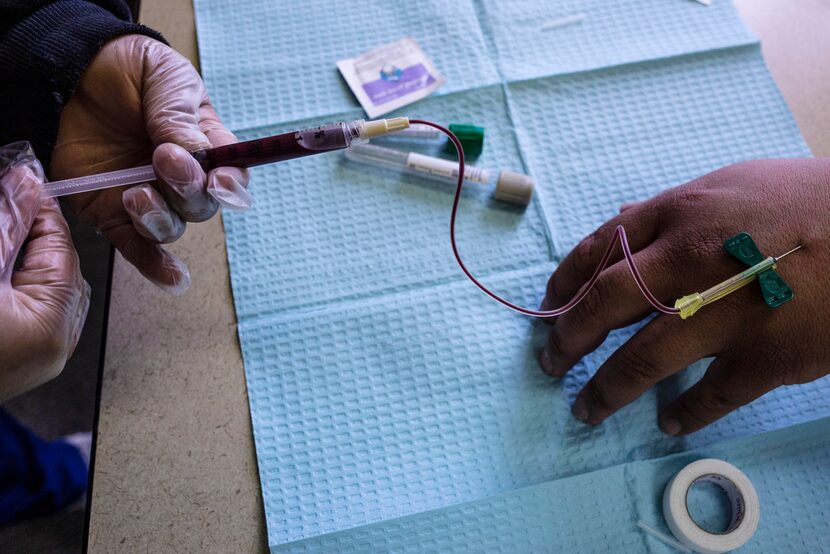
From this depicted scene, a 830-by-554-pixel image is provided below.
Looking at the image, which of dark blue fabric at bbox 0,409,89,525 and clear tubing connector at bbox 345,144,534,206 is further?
dark blue fabric at bbox 0,409,89,525

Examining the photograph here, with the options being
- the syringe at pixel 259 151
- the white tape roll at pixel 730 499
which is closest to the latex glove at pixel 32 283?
the syringe at pixel 259 151

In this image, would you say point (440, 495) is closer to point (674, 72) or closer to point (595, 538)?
point (595, 538)

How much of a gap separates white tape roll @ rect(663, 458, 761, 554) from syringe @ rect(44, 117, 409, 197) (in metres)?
0.54

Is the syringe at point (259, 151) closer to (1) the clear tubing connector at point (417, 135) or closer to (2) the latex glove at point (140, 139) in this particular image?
(2) the latex glove at point (140, 139)

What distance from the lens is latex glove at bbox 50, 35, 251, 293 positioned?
2.30 feet

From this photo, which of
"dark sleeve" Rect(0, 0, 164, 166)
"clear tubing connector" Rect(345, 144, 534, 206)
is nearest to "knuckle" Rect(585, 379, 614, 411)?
"clear tubing connector" Rect(345, 144, 534, 206)

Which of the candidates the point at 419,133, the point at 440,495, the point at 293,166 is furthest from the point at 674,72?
the point at 440,495

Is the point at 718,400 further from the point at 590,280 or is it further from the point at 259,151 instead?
the point at 259,151

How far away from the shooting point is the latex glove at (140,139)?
0.70m

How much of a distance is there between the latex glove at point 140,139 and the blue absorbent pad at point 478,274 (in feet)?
0.49

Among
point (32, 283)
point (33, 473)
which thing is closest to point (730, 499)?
point (32, 283)

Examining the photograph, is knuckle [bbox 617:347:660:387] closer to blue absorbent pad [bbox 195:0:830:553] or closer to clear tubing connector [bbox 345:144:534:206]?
blue absorbent pad [bbox 195:0:830:553]

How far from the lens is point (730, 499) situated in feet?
2.37

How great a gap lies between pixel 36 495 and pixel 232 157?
2.63ft
